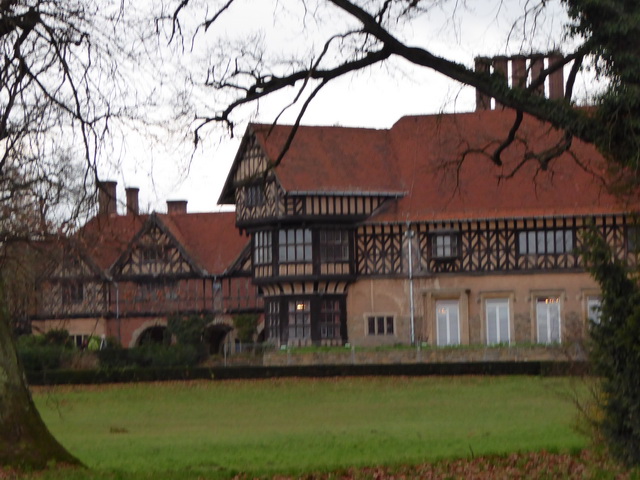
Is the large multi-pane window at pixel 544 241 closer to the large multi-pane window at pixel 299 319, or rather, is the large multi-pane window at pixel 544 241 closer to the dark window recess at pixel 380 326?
the dark window recess at pixel 380 326

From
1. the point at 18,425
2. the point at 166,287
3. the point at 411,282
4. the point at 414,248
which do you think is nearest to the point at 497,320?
the point at 411,282

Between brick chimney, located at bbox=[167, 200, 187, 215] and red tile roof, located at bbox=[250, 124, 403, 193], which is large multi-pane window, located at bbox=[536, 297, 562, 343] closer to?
red tile roof, located at bbox=[250, 124, 403, 193]

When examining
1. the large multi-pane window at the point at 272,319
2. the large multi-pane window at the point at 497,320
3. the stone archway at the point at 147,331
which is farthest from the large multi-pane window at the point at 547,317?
the stone archway at the point at 147,331

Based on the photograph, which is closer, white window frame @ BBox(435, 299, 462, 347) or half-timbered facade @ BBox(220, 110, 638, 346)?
half-timbered facade @ BBox(220, 110, 638, 346)

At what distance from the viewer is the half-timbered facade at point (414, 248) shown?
4797 centimetres

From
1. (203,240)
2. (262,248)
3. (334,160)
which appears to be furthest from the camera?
(203,240)

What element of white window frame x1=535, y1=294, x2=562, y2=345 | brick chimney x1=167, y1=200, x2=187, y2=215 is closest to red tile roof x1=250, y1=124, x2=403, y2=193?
white window frame x1=535, y1=294, x2=562, y2=345

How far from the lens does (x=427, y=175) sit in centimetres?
5012

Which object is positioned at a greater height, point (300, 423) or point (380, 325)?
point (380, 325)

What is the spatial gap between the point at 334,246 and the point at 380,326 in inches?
136

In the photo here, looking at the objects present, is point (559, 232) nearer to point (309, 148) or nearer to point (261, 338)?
point (309, 148)

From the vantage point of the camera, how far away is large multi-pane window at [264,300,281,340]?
49625mm

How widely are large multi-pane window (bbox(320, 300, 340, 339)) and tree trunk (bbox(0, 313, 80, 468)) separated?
34981 mm

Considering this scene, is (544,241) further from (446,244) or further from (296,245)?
(296,245)
